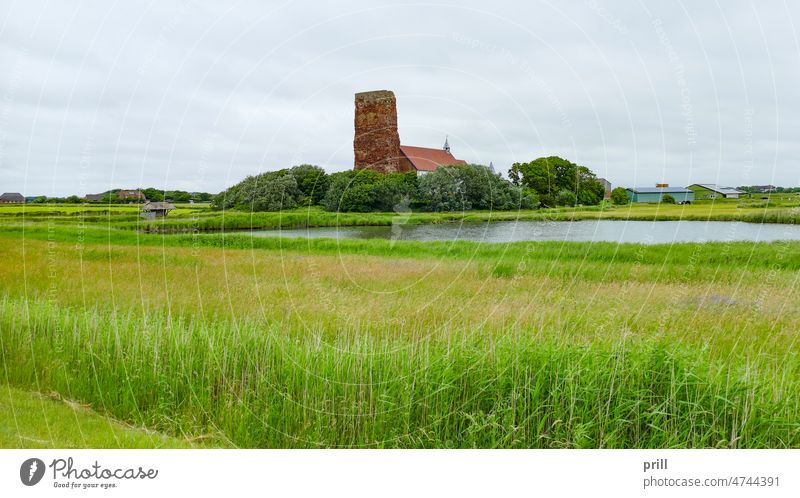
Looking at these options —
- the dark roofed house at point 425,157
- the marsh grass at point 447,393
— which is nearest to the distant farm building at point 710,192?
A: the marsh grass at point 447,393

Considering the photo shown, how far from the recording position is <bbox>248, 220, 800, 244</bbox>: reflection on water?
95.9 feet

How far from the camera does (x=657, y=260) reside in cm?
2092

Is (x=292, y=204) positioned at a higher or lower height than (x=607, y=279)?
higher

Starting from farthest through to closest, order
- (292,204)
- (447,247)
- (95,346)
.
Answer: (447,247)
(292,204)
(95,346)

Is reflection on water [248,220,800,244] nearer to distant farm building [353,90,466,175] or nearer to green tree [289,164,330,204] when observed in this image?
distant farm building [353,90,466,175]

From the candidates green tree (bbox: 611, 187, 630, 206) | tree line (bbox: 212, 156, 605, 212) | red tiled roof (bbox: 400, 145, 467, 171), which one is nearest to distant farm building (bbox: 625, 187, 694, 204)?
green tree (bbox: 611, 187, 630, 206)

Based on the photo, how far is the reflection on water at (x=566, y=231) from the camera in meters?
29.2

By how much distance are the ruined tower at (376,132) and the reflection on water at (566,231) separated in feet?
15.1

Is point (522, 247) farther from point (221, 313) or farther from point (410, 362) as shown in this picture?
point (410, 362)
